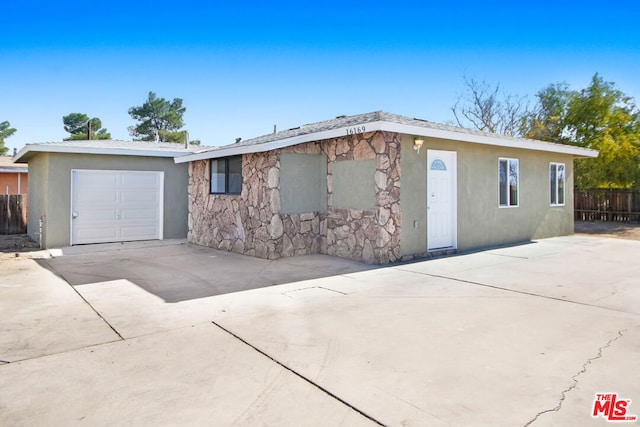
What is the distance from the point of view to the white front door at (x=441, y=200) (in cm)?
953

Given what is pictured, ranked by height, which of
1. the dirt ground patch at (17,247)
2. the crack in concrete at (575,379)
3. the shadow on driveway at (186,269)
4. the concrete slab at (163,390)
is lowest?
the concrete slab at (163,390)

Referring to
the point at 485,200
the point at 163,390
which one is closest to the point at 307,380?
the point at 163,390

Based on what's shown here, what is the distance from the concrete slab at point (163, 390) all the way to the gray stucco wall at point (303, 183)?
5.63m

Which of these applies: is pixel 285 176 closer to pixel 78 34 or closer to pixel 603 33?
pixel 78 34

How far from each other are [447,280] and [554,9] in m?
9.92

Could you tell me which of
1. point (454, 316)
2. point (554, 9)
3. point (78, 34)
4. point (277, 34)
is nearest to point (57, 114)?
point (78, 34)

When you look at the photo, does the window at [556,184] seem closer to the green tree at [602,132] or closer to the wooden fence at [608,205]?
the green tree at [602,132]

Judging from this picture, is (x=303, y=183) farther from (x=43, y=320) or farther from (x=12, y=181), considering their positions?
(x=12, y=181)

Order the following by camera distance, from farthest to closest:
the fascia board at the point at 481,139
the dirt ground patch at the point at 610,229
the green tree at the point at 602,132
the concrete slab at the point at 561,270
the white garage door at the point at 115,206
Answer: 1. the green tree at the point at 602,132
2. the dirt ground patch at the point at 610,229
3. the white garage door at the point at 115,206
4. the fascia board at the point at 481,139
5. the concrete slab at the point at 561,270

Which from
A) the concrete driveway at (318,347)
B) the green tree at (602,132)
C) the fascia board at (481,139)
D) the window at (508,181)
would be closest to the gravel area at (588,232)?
the green tree at (602,132)

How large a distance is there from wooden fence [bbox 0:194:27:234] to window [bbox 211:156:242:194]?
8409 mm

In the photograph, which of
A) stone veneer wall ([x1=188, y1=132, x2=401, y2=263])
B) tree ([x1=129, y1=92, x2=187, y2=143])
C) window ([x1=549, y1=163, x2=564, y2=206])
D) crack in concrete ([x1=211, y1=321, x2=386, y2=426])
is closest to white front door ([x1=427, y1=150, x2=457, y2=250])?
stone veneer wall ([x1=188, y1=132, x2=401, y2=263])

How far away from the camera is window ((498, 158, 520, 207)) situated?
1138cm

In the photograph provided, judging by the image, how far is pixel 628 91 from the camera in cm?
1962
